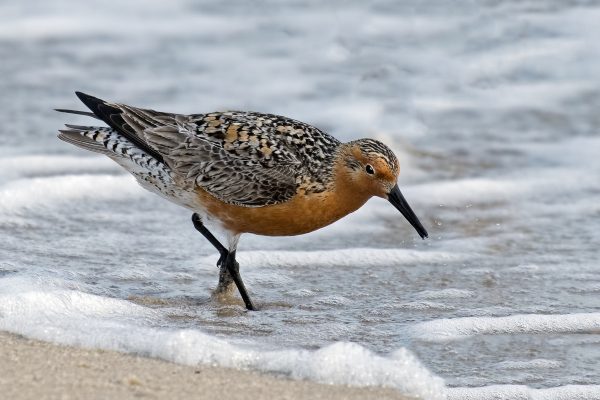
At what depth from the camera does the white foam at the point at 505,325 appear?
703 centimetres

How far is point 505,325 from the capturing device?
7184 millimetres

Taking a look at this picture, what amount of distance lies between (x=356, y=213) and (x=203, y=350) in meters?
3.55

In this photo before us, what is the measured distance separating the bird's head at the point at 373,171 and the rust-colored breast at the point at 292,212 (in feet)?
0.32

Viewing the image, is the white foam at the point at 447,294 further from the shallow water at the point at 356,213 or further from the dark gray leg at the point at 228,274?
the dark gray leg at the point at 228,274

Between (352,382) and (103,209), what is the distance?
3.97m

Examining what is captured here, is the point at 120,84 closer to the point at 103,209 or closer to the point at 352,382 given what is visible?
the point at 103,209

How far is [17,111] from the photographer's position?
37.3 ft

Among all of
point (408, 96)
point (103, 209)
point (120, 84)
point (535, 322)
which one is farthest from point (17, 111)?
point (535, 322)

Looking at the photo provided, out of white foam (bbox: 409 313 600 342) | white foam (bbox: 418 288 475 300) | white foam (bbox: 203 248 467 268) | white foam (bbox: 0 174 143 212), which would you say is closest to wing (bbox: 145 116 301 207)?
white foam (bbox: 203 248 467 268)

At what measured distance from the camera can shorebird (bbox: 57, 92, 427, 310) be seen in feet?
24.8

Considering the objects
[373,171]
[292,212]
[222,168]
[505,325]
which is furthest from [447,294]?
[222,168]

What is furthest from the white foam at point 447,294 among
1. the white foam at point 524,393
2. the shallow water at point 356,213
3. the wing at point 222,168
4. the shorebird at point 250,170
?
the white foam at point 524,393

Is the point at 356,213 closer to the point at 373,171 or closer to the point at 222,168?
the point at 373,171

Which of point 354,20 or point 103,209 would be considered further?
point 354,20
